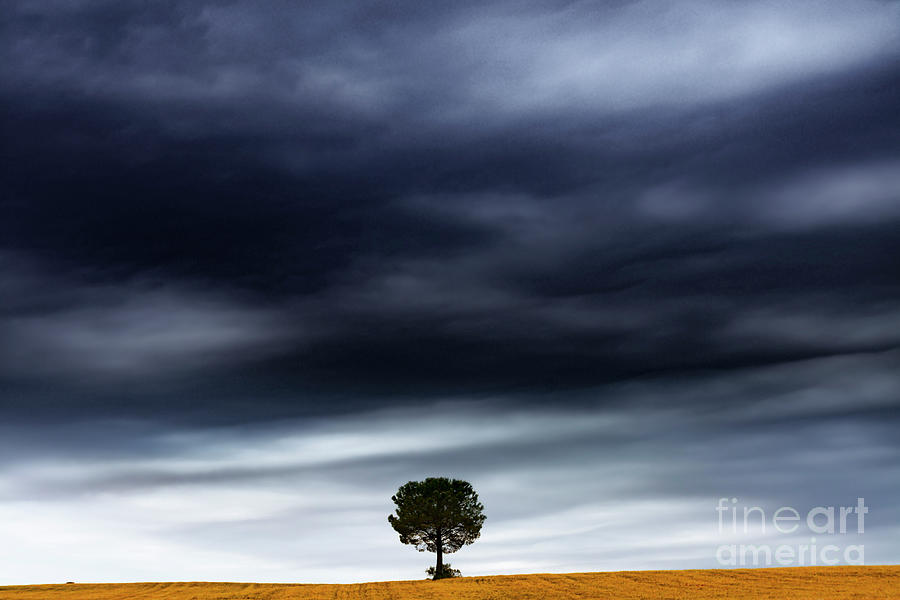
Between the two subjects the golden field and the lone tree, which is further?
the lone tree

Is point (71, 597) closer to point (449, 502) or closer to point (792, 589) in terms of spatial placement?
point (449, 502)

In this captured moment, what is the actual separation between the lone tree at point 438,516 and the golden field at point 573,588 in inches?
485

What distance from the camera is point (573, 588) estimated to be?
241 ft

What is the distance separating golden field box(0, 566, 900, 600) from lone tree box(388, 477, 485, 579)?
1231cm

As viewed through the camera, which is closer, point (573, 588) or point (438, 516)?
point (573, 588)

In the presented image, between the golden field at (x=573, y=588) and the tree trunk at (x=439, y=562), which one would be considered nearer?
the golden field at (x=573, y=588)

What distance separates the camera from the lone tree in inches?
3947

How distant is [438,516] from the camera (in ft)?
329

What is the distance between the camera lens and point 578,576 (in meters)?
85.1

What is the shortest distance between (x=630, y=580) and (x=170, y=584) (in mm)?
44627

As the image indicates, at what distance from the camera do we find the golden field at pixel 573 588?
6638 cm

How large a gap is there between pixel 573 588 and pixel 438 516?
2889 centimetres

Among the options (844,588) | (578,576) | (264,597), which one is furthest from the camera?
(578,576)

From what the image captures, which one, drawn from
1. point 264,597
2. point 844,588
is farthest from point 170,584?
point 844,588
